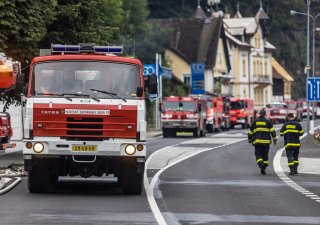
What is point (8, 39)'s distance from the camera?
35.8 meters

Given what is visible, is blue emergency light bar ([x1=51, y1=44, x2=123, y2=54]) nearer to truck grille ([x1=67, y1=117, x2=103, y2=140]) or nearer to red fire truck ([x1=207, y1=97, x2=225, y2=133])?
truck grille ([x1=67, y1=117, x2=103, y2=140])

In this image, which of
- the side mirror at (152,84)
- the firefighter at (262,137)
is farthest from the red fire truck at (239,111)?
the side mirror at (152,84)

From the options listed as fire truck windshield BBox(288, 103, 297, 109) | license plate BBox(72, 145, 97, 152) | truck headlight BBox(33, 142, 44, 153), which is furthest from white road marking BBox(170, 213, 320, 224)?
fire truck windshield BBox(288, 103, 297, 109)

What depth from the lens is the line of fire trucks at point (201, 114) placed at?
64.8 m

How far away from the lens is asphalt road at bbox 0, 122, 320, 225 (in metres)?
16.6

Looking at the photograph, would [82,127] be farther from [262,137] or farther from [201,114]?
[201,114]

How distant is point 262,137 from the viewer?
96.2ft

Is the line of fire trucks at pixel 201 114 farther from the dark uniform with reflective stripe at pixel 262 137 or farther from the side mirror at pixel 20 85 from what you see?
the side mirror at pixel 20 85

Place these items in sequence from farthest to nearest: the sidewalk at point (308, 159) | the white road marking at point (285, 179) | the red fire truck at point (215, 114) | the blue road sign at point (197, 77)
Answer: the blue road sign at point (197, 77) → the red fire truck at point (215, 114) → the sidewalk at point (308, 159) → the white road marking at point (285, 179)

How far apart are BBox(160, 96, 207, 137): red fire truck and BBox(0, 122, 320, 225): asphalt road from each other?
3319 cm

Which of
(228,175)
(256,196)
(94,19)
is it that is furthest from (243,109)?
(256,196)

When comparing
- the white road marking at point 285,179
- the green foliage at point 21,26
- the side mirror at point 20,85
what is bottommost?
the white road marking at point 285,179

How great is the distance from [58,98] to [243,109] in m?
69.3

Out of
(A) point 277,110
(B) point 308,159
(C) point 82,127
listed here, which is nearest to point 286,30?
(A) point 277,110
